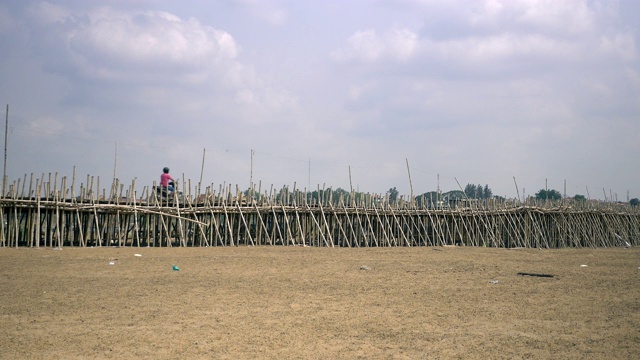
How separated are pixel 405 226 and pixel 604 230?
1185 cm

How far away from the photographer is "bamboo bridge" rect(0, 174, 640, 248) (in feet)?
44.6

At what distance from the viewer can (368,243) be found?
61.8 feet

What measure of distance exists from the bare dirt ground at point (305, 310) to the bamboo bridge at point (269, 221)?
251cm

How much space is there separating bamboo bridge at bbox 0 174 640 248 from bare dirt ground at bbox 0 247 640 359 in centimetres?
251

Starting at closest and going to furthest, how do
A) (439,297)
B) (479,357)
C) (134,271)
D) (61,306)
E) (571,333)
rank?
(479,357) < (571,333) < (61,306) < (439,297) < (134,271)

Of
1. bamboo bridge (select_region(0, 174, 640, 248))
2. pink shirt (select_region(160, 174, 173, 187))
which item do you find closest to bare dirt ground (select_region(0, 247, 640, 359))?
bamboo bridge (select_region(0, 174, 640, 248))

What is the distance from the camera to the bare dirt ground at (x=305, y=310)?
5375 mm

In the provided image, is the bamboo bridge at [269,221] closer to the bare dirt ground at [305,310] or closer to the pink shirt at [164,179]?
the pink shirt at [164,179]

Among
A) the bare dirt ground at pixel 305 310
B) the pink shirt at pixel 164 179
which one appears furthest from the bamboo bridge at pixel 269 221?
the bare dirt ground at pixel 305 310

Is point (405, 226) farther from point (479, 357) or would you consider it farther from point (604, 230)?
point (479, 357)

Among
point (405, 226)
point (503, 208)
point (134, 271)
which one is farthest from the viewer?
point (503, 208)

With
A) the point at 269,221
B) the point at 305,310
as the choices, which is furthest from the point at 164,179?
the point at 305,310

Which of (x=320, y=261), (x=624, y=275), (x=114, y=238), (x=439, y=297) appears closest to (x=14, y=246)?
(x=114, y=238)

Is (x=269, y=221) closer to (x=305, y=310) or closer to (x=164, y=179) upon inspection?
(x=164, y=179)
